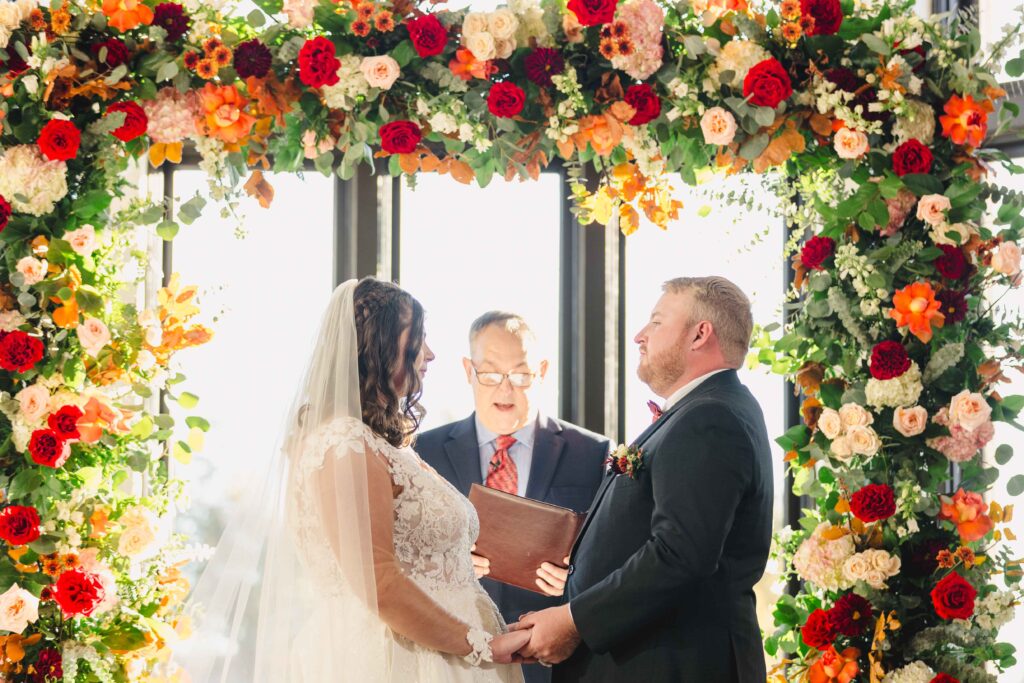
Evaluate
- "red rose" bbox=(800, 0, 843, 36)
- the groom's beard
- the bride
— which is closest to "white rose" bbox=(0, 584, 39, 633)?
the bride

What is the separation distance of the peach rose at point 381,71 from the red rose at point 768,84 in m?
1.06

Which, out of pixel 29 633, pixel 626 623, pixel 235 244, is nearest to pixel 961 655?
pixel 626 623

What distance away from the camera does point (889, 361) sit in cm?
313

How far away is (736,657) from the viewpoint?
284 cm

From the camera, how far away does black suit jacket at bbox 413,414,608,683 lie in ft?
13.2

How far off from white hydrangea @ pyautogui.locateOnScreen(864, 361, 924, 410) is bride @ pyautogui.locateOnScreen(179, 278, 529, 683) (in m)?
1.29

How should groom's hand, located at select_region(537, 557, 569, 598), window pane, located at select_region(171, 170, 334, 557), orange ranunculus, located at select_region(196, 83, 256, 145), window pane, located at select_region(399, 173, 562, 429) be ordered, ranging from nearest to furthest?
1. orange ranunculus, located at select_region(196, 83, 256, 145)
2. groom's hand, located at select_region(537, 557, 569, 598)
3. window pane, located at select_region(171, 170, 334, 557)
4. window pane, located at select_region(399, 173, 562, 429)

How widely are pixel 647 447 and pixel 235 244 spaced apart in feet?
7.59

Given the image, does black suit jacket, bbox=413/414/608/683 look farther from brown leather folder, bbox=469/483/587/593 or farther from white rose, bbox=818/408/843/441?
white rose, bbox=818/408/843/441

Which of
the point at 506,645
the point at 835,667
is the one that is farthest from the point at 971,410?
the point at 506,645

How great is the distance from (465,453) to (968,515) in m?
1.84

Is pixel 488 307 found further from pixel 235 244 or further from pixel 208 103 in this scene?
pixel 208 103

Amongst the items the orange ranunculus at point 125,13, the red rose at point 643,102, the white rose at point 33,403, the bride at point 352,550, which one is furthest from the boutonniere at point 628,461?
the orange ranunculus at point 125,13

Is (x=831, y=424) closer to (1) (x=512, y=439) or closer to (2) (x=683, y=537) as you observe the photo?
(2) (x=683, y=537)
